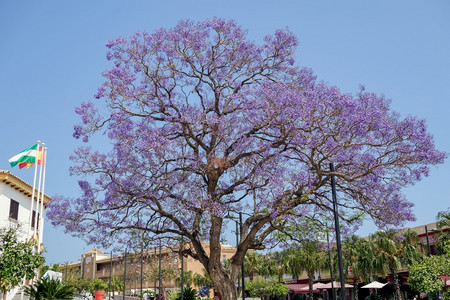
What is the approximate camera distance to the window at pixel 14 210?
3280 cm

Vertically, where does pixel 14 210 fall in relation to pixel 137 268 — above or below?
above

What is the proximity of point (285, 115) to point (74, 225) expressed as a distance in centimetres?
951

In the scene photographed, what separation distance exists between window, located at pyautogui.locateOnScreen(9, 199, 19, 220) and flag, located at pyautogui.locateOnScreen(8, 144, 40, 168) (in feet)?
18.6

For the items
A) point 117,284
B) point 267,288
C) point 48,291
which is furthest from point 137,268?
point 48,291

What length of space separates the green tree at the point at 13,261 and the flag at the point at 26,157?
242 inches

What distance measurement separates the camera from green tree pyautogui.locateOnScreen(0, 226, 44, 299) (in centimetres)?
2175

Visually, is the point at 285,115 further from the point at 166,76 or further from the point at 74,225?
the point at 74,225

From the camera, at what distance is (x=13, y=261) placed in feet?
71.9

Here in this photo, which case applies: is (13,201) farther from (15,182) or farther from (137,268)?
(137,268)

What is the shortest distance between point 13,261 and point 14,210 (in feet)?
41.0

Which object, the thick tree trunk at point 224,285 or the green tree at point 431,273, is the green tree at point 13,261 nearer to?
the thick tree trunk at point 224,285

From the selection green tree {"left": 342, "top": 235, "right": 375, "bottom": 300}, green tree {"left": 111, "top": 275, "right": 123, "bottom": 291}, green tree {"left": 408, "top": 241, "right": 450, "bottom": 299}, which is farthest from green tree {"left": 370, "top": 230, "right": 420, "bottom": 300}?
green tree {"left": 111, "top": 275, "right": 123, "bottom": 291}

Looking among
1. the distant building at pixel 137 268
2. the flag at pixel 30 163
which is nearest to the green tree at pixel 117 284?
the distant building at pixel 137 268

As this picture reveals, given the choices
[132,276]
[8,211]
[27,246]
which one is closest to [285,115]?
[27,246]
